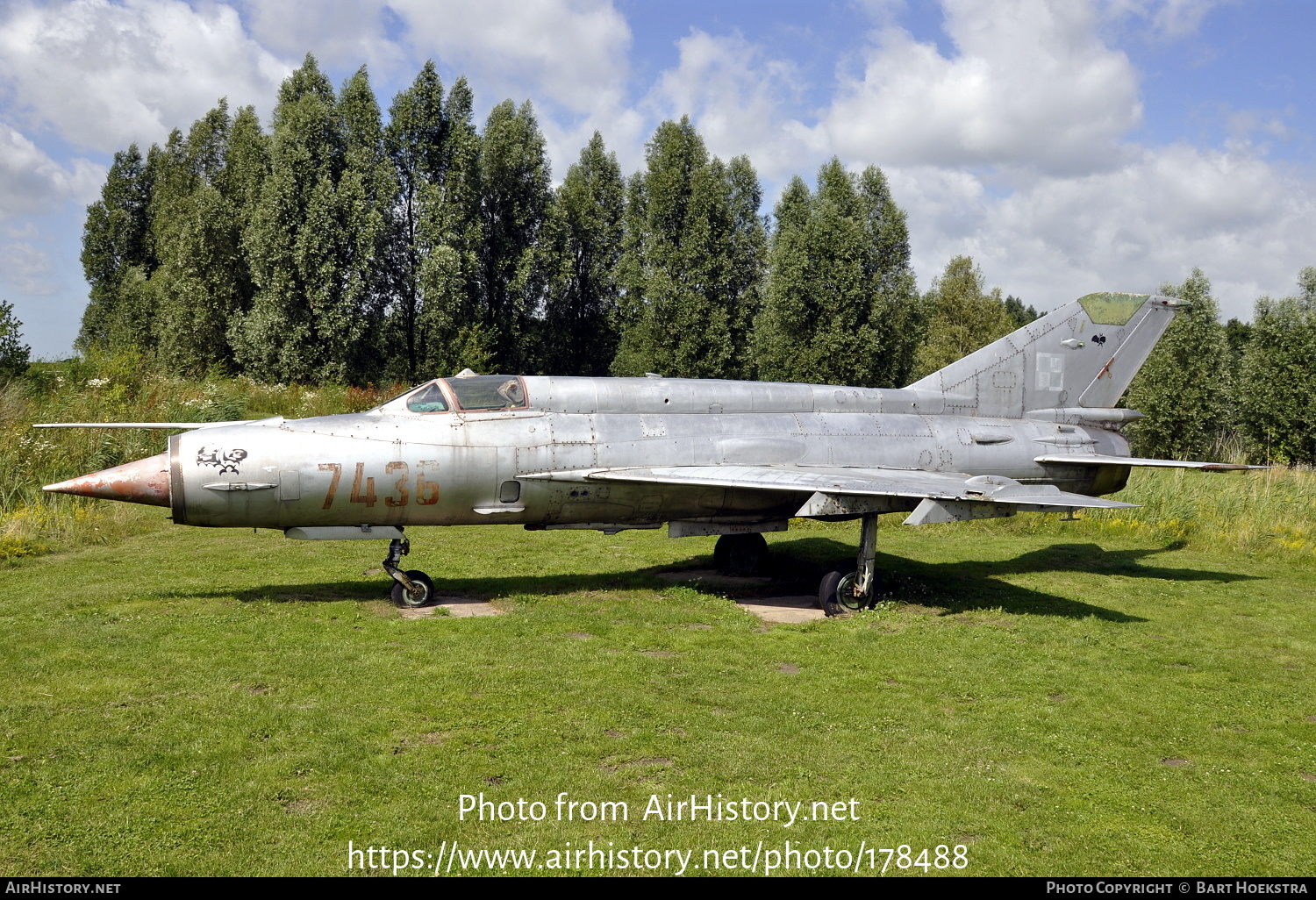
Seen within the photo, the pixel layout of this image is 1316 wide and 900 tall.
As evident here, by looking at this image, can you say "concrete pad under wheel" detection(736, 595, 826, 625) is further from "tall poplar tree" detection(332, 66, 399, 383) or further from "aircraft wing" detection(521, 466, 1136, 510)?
"tall poplar tree" detection(332, 66, 399, 383)

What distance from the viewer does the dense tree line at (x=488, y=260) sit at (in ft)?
135

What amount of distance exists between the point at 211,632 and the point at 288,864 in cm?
559

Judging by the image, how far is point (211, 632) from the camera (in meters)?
10.0

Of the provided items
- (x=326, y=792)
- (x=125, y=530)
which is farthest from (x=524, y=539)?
(x=326, y=792)

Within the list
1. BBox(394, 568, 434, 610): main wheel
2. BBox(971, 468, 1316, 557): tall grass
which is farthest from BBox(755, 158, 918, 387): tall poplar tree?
BBox(394, 568, 434, 610): main wheel

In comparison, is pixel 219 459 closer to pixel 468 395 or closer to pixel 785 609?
pixel 468 395

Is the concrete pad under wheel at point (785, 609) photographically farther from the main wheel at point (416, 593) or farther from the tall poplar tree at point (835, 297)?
the tall poplar tree at point (835, 297)

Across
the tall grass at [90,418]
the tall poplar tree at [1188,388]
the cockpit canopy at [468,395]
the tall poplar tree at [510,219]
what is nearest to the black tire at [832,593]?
the cockpit canopy at [468,395]

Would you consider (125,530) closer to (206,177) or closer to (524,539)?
(524,539)

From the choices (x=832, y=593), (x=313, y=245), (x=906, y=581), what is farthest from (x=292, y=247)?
(x=832, y=593)

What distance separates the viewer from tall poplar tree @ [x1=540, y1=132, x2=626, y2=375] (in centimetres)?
5534

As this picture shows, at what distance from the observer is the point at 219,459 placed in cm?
1035

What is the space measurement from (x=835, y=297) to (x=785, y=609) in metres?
35.6

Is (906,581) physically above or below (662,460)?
below
